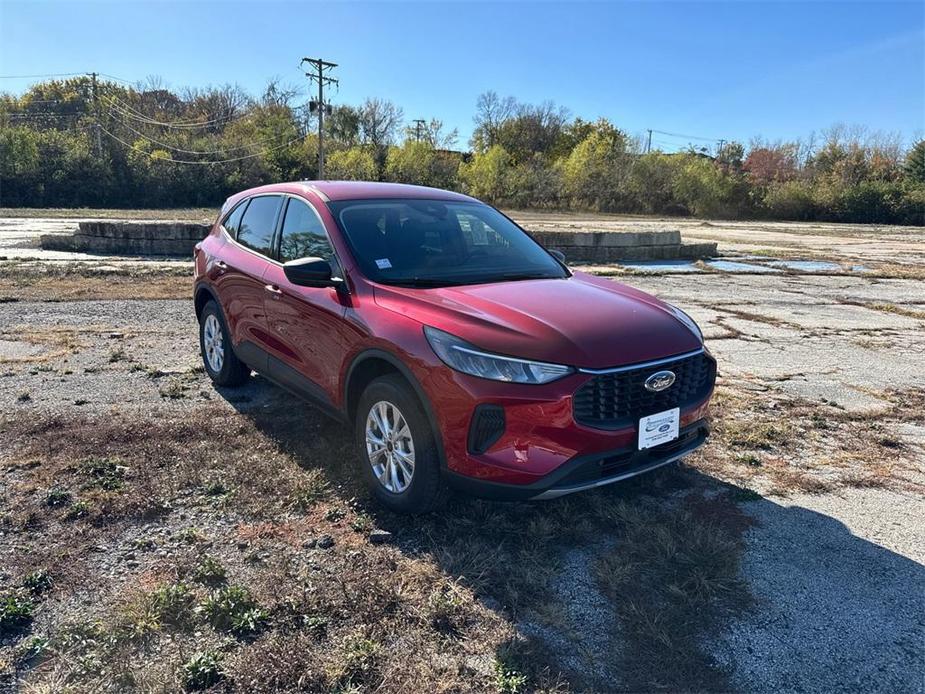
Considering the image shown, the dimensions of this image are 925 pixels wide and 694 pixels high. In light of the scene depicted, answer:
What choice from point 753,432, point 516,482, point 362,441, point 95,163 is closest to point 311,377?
point 362,441

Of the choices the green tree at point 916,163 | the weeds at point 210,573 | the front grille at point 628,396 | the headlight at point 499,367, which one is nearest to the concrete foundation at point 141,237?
the weeds at point 210,573

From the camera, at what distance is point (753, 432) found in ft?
15.5

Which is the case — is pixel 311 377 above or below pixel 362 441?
above

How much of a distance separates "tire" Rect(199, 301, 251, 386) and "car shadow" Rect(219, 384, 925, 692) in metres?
1.54

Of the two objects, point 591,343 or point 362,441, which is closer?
point 591,343

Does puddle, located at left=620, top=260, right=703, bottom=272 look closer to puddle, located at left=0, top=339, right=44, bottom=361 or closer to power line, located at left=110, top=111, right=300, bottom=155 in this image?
puddle, located at left=0, top=339, right=44, bottom=361

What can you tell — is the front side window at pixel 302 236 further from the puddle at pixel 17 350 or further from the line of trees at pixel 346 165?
the line of trees at pixel 346 165

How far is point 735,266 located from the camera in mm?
15062

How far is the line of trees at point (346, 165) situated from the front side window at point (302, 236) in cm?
5120

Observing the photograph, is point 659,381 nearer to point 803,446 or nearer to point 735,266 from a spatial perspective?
A: point 803,446

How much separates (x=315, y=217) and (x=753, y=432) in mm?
3436

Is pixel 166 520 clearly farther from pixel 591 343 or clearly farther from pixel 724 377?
pixel 724 377

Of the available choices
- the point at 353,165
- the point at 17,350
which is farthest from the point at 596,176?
the point at 17,350

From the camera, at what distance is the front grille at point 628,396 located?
2969 mm
